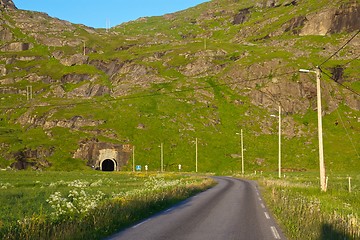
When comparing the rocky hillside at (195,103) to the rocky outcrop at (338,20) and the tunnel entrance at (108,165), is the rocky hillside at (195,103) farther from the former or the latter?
the tunnel entrance at (108,165)

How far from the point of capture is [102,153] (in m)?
114

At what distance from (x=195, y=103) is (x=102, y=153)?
A: 145ft

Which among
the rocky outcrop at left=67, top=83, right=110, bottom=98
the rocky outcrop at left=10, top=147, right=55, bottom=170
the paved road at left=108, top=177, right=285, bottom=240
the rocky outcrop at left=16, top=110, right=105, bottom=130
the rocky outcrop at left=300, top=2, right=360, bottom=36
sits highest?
the rocky outcrop at left=300, top=2, right=360, bottom=36

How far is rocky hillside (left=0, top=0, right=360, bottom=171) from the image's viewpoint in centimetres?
11594

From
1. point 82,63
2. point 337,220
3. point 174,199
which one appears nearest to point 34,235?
point 337,220

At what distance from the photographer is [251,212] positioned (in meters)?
22.5

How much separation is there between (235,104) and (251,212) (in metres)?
127

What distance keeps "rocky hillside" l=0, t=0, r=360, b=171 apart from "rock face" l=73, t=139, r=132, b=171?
2.01 metres

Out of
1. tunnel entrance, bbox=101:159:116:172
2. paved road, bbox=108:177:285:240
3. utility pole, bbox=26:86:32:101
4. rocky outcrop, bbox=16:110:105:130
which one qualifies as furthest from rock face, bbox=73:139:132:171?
paved road, bbox=108:177:285:240

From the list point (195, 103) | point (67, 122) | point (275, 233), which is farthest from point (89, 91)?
point (275, 233)

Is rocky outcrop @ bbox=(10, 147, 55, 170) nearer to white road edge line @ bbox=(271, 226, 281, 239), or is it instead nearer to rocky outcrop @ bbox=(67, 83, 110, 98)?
rocky outcrop @ bbox=(67, 83, 110, 98)

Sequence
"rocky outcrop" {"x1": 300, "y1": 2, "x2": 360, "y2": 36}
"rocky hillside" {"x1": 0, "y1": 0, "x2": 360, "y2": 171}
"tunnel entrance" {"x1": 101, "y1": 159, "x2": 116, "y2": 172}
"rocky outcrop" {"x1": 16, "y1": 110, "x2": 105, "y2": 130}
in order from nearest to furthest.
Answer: "rocky hillside" {"x1": 0, "y1": 0, "x2": 360, "y2": 171} < "tunnel entrance" {"x1": 101, "y1": 159, "x2": 116, "y2": 172} < "rocky outcrop" {"x1": 16, "y1": 110, "x2": 105, "y2": 130} < "rocky outcrop" {"x1": 300, "y1": 2, "x2": 360, "y2": 36}

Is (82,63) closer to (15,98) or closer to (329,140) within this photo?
(15,98)

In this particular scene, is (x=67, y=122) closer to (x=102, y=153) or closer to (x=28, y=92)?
(x=102, y=153)
